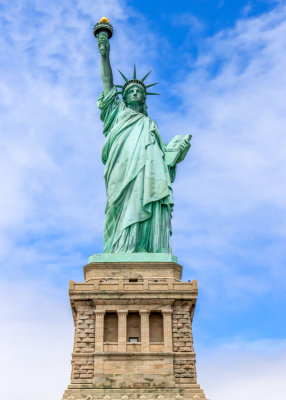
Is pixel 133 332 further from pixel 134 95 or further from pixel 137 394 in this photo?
pixel 134 95

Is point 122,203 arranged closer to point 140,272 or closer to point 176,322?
point 140,272

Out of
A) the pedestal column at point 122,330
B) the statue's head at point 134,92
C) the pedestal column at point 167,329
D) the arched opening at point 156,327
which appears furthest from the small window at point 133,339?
the statue's head at point 134,92

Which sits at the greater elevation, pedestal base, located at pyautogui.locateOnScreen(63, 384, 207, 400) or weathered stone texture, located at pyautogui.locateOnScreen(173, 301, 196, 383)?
weathered stone texture, located at pyautogui.locateOnScreen(173, 301, 196, 383)

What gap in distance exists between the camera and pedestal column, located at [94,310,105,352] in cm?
2048

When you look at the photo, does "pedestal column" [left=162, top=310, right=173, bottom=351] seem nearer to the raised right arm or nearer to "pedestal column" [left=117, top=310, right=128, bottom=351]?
"pedestal column" [left=117, top=310, right=128, bottom=351]

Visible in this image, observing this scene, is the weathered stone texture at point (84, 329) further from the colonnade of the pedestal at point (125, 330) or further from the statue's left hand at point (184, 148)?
the statue's left hand at point (184, 148)

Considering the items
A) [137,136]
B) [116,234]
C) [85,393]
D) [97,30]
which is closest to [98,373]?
[85,393]

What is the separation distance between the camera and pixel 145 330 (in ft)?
68.2

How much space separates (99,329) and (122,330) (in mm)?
765

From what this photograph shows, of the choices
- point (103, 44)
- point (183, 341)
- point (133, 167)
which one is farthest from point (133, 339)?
point (103, 44)

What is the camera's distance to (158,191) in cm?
2461

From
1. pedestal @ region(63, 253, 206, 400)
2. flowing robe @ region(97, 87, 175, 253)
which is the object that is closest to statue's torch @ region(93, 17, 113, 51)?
flowing robe @ region(97, 87, 175, 253)

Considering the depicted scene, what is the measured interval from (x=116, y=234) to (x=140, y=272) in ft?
7.56

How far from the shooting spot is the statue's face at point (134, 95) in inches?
1107
